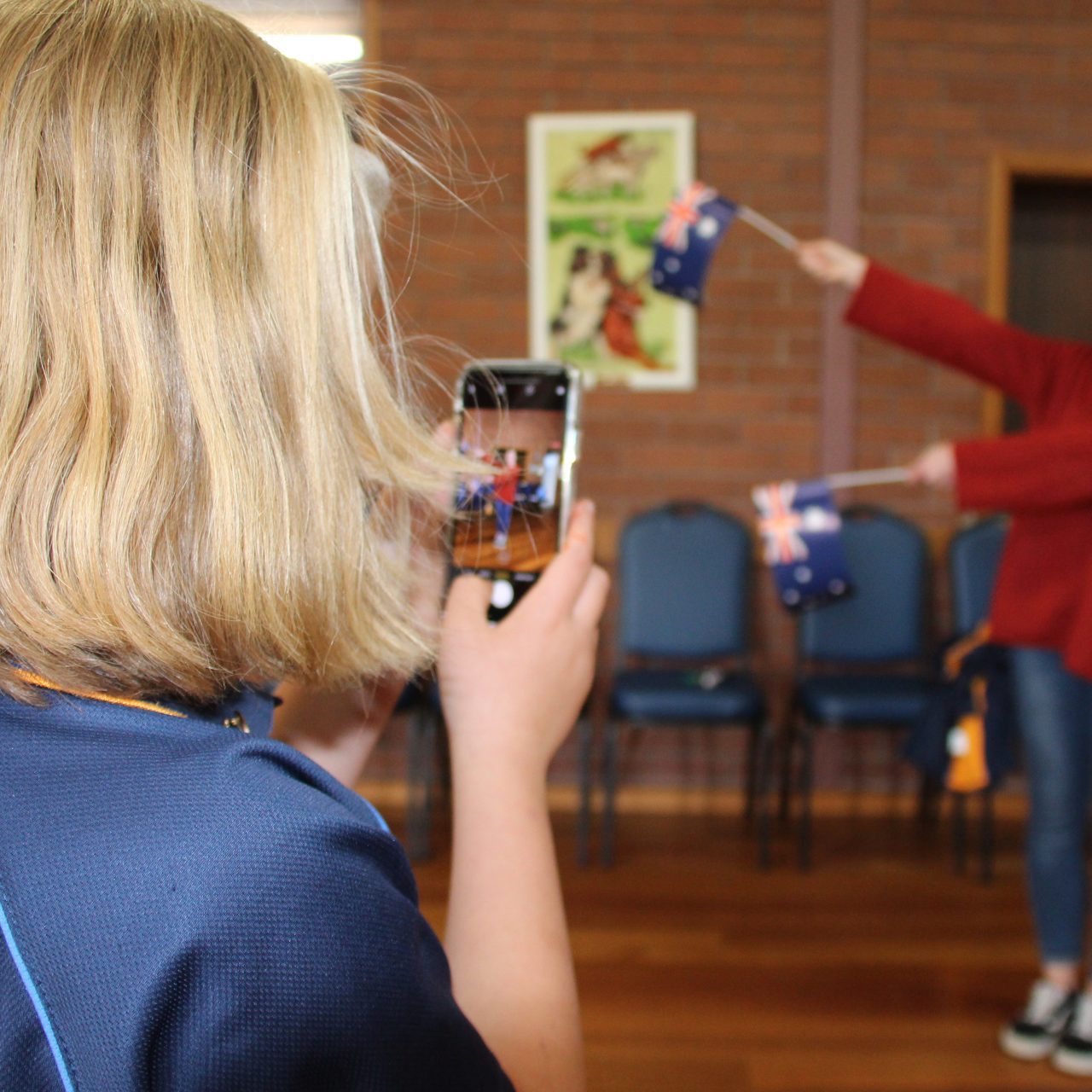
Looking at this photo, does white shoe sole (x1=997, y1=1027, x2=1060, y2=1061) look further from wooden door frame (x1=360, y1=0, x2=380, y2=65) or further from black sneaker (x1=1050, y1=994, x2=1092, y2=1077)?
wooden door frame (x1=360, y1=0, x2=380, y2=65)

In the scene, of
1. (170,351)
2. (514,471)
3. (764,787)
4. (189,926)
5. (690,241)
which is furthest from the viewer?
(764,787)

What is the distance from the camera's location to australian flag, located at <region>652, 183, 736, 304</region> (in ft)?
9.18

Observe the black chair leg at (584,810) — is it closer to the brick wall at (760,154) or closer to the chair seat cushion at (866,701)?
the chair seat cushion at (866,701)

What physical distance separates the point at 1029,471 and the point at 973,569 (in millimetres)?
1494

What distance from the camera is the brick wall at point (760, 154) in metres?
3.80

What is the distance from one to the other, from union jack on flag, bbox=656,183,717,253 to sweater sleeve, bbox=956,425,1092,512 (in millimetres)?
976

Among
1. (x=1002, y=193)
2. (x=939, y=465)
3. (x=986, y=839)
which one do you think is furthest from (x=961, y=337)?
(x=1002, y=193)

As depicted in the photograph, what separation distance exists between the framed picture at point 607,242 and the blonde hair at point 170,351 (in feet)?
10.9

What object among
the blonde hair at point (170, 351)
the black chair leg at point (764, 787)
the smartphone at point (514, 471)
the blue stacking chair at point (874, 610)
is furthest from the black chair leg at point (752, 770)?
the blonde hair at point (170, 351)

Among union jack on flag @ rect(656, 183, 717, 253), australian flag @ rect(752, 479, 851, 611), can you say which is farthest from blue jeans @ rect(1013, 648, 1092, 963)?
union jack on flag @ rect(656, 183, 717, 253)

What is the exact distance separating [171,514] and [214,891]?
185mm

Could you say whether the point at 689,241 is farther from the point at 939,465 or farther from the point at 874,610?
the point at 874,610

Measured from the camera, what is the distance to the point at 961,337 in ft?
7.79

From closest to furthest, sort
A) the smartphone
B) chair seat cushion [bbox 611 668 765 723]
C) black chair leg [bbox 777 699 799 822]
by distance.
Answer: the smartphone, chair seat cushion [bbox 611 668 765 723], black chair leg [bbox 777 699 799 822]
